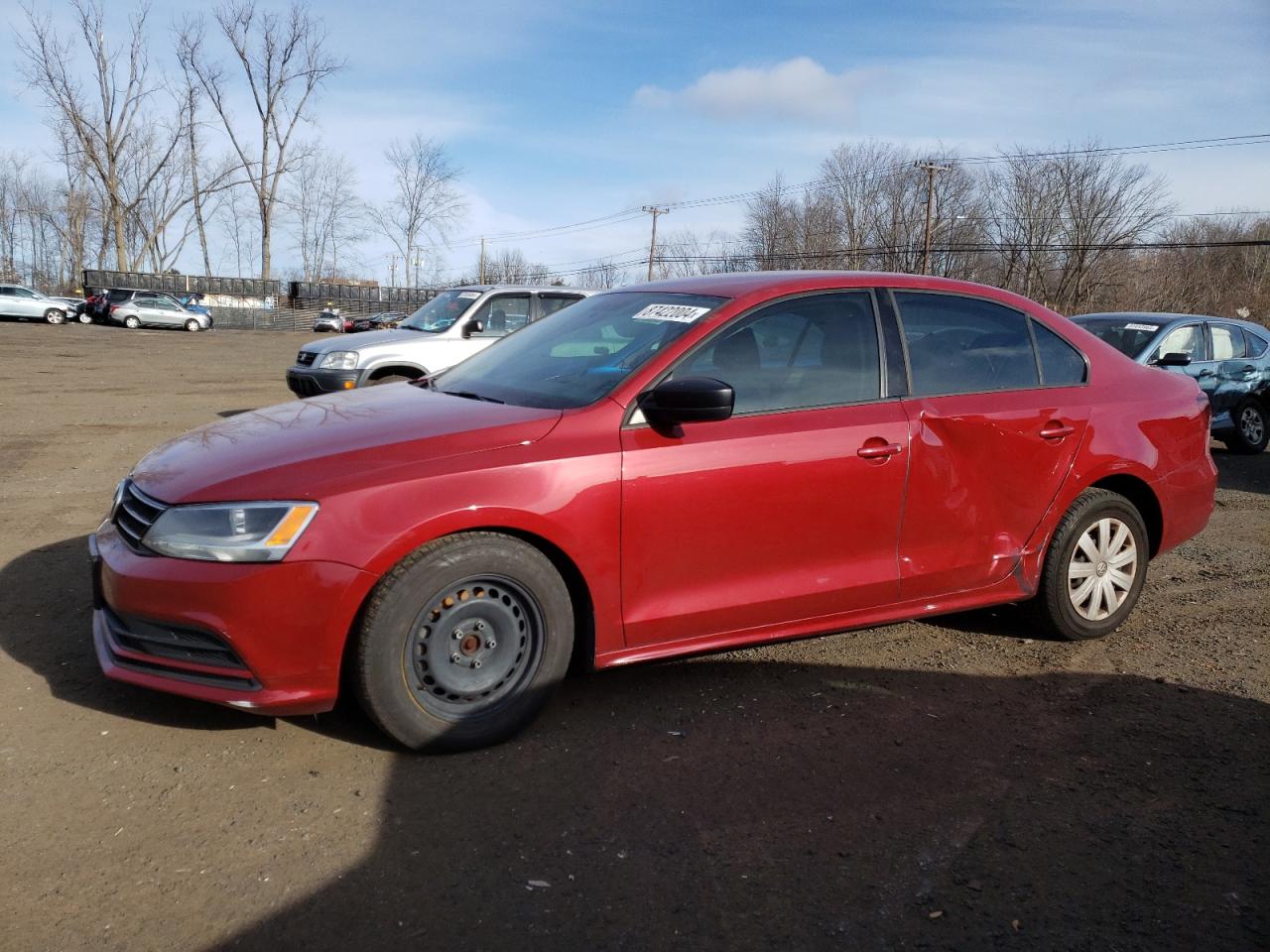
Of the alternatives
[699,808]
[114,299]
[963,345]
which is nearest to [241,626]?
[699,808]

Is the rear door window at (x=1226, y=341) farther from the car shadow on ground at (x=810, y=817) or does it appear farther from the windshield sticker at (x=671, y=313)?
the windshield sticker at (x=671, y=313)

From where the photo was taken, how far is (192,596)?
306 cm

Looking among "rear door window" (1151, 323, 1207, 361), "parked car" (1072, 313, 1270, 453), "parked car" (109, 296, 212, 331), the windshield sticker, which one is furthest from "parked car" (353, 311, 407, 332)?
the windshield sticker

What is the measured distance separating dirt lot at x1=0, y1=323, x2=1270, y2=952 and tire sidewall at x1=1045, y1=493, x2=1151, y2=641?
0.11 metres

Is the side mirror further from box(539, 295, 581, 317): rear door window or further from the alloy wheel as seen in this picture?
the alloy wheel

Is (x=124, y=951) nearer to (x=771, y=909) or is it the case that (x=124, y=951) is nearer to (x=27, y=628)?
(x=771, y=909)

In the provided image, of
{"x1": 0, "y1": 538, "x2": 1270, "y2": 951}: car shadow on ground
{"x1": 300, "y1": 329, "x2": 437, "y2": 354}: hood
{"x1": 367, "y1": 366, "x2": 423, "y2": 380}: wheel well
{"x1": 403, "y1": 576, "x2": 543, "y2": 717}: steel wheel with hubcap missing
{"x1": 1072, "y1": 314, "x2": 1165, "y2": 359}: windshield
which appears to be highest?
{"x1": 1072, "y1": 314, "x2": 1165, "y2": 359}: windshield

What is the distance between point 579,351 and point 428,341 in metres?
6.79

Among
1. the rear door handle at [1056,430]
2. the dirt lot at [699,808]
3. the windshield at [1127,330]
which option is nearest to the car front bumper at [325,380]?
the dirt lot at [699,808]

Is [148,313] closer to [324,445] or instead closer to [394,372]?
[394,372]

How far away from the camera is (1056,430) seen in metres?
4.37

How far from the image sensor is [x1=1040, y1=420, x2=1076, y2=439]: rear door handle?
4336 mm

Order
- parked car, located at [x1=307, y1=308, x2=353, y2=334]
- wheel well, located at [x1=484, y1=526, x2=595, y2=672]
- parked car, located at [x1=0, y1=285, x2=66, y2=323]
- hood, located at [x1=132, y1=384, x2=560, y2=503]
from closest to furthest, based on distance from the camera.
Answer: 1. hood, located at [x1=132, y1=384, x2=560, y2=503]
2. wheel well, located at [x1=484, y1=526, x2=595, y2=672]
3. parked car, located at [x1=0, y1=285, x2=66, y2=323]
4. parked car, located at [x1=307, y1=308, x2=353, y2=334]

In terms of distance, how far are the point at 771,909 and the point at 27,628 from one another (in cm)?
355
